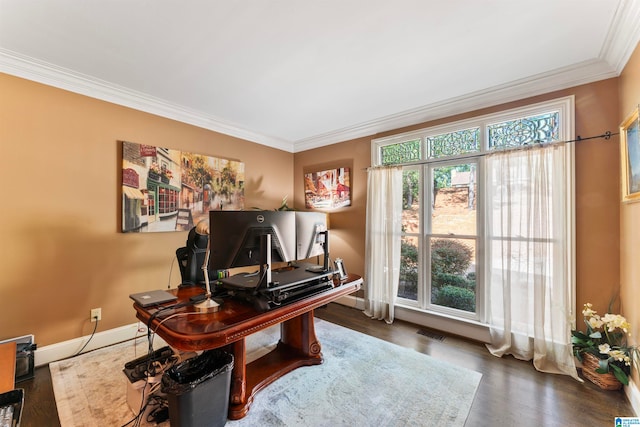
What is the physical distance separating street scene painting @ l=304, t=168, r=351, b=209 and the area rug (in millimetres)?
2104

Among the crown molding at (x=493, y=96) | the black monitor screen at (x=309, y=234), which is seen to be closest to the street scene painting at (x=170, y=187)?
the black monitor screen at (x=309, y=234)

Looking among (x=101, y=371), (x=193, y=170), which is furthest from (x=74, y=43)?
(x=101, y=371)

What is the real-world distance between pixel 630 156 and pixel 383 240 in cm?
220

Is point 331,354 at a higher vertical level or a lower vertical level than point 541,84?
lower

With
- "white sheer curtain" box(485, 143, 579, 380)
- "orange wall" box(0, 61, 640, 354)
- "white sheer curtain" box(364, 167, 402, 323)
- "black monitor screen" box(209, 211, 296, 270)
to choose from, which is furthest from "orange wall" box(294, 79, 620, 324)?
"black monitor screen" box(209, 211, 296, 270)

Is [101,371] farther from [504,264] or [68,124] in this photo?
[504,264]

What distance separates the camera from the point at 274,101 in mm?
2906

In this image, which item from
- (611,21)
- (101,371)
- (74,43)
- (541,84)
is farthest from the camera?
(541,84)

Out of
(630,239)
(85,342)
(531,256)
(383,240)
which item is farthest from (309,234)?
(85,342)

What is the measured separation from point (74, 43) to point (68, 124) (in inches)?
31.9

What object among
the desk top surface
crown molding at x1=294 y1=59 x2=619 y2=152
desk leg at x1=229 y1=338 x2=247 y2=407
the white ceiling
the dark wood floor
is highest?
the white ceiling

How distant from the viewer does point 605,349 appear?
1.90 metres

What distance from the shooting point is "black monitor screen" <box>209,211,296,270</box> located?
1.58 m

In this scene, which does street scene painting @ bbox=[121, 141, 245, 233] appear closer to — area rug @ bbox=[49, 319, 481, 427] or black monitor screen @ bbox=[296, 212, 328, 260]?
black monitor screen @ bbox=[296, 212, 328, 260]
